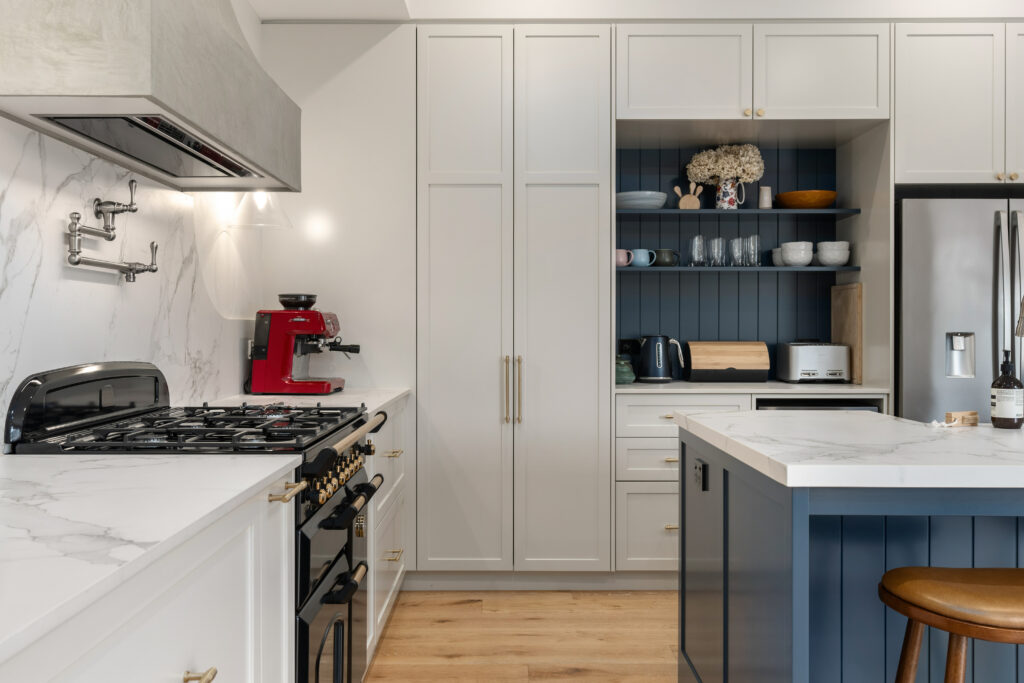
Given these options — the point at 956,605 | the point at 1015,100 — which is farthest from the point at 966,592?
the point at 1015,100

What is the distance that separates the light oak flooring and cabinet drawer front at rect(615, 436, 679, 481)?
21.0 inches

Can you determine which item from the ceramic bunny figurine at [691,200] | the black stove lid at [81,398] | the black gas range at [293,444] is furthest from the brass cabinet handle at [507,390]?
the black stove lid at [81,398]

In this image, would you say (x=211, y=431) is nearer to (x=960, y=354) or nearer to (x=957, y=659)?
(x=957, y=659)

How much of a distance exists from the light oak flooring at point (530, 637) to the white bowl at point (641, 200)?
5.84ft

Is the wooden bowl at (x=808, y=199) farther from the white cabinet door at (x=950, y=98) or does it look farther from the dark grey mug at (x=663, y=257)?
the dark grey mug at (x=663, y=257)

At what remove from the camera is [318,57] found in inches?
127

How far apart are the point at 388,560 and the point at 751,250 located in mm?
2197

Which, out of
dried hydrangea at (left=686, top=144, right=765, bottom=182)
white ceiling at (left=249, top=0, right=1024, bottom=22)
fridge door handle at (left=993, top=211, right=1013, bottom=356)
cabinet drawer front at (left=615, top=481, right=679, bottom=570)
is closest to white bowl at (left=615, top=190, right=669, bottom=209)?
→ dried hydrangea at (left=686, top=144, right=765, bottom=182)

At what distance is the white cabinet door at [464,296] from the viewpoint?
321 cm

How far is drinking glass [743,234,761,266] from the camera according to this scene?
350cm

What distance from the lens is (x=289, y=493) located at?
1.41m

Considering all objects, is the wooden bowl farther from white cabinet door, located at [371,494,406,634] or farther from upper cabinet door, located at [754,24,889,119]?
white cabinet door, located at [371,494,406,634]

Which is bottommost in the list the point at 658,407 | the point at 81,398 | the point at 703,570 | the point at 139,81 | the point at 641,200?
the point at 703,570

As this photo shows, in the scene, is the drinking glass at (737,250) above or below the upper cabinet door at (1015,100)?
below
